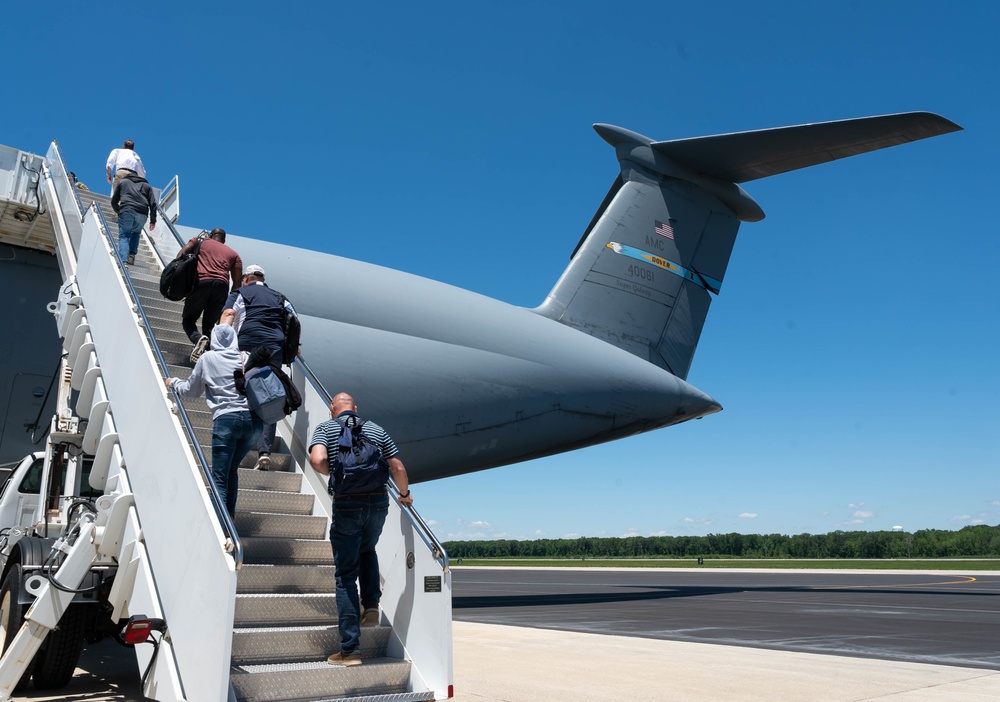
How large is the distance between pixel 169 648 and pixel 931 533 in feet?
219

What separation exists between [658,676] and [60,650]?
451 centimetres

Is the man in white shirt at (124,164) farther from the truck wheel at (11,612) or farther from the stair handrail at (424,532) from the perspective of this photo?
the stair handrail at (424,532)

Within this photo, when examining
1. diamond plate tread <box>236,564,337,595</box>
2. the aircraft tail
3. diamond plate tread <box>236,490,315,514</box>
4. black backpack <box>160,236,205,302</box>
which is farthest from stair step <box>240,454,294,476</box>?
the aircraft tail

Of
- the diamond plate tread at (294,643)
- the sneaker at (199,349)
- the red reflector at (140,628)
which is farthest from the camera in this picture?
the sneaker at (199,349)

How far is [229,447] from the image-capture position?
5.55m

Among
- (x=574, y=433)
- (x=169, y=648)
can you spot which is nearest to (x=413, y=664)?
(x=169, y=648)

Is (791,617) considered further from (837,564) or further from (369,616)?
(837,564)

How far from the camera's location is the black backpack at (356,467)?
516cm

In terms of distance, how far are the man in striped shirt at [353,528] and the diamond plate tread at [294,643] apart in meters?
0.11

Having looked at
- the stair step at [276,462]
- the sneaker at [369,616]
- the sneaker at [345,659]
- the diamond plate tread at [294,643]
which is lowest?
the sneaker at [345,659]

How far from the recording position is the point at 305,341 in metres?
11.8

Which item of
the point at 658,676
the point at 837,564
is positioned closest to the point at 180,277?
the point at 658,676

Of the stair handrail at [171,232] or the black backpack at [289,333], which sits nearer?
the black backpack at [289,333]

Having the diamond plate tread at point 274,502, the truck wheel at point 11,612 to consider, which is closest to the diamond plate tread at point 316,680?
the diamond plate tread at point 274,502
